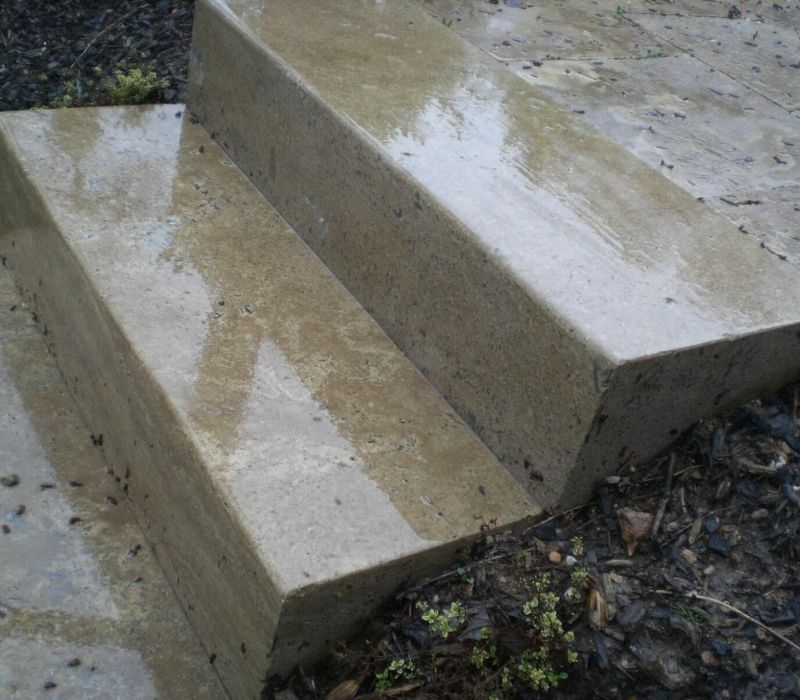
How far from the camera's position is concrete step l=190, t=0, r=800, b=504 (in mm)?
2277

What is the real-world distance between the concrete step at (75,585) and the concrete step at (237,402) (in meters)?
0.07

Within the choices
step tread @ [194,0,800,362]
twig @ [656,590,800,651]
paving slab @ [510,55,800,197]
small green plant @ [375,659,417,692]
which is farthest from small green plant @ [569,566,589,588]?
paving slab @ [510,55,800,197]

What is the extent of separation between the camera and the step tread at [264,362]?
227 cm

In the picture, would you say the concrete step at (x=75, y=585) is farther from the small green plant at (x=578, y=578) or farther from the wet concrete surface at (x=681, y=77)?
the wet concrete surface at (x=681, y=77)

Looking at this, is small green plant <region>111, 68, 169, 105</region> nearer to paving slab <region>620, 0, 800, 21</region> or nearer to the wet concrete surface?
the wet concrete surface

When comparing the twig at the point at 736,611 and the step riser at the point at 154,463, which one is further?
the step riser at the point at 154,463

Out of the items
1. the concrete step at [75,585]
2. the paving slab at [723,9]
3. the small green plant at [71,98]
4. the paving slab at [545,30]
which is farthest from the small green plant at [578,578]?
the paving slab at [723,9]

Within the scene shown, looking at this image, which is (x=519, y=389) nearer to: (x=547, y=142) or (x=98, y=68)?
(x=547, y=142)

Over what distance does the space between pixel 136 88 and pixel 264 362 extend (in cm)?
197

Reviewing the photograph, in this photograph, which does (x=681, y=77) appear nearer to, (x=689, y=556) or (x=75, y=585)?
(x=689, y=556)

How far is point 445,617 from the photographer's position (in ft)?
7.17

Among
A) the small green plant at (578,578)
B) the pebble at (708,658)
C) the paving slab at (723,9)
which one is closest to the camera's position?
the pebble at (708,658)

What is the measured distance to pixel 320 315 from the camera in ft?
9.66

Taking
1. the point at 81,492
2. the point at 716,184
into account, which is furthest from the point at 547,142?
the point at 81,492
